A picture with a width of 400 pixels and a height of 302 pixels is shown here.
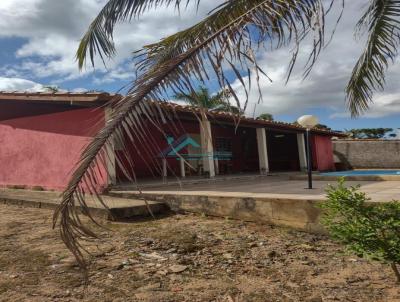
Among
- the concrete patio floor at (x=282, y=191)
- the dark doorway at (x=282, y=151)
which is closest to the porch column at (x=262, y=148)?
the dark doorway at (x=282, y=151)

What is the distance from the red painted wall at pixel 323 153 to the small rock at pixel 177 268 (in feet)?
48.2

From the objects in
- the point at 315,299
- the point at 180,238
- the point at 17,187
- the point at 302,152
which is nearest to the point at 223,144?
the point at 302,152

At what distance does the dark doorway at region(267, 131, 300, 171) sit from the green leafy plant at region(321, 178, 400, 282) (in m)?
14.4

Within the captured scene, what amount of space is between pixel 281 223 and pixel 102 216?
3.00 meters

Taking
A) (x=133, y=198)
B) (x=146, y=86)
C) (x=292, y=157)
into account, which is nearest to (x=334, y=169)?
(x=292, y=157)

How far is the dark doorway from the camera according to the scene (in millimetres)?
17984

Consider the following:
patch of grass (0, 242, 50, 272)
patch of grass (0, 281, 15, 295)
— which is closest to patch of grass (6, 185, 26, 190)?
patch of grass (0, 242, 50, 272)

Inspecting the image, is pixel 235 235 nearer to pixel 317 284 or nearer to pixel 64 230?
pixel 317 284

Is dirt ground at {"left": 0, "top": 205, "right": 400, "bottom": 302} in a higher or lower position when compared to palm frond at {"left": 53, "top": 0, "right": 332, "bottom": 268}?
lower

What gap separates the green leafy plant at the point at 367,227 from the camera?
327cm

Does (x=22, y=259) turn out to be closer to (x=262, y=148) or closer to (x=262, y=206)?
(x=262, y=206)

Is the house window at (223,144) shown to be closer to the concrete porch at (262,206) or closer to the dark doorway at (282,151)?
the dark doorway at (282,151)

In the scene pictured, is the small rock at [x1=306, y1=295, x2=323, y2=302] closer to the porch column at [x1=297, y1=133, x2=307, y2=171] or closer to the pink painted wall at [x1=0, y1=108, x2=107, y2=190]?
the pink painted wall at [x1=0, y1=108, x2=107, y2=190]

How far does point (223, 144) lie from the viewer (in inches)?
631
